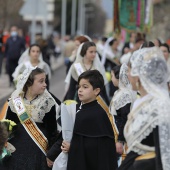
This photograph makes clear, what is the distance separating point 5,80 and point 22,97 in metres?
15.1

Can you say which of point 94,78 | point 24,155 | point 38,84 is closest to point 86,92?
point 94,78

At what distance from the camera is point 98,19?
11356cm

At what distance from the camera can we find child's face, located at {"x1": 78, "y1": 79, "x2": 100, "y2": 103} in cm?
565

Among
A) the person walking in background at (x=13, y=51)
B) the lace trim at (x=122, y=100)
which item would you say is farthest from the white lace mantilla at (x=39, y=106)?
the person walking in background at (x=13, y=51)

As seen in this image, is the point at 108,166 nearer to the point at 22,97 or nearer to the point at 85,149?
the point at 85,149

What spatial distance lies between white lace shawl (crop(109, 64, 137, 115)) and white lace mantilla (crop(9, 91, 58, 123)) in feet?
2.25

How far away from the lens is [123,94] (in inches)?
273

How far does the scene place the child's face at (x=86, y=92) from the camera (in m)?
5.65

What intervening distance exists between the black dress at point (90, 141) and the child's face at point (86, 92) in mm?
55

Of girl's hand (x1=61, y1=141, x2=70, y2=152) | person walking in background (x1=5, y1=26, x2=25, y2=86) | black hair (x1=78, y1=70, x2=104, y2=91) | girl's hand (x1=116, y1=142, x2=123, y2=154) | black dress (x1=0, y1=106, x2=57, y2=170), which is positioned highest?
black hair (x1=78, y1=70, x2=104, y2=91)

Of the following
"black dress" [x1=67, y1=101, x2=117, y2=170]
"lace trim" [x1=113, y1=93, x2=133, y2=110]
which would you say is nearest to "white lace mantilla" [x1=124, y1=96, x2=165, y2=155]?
"black dress" [x1=67, y1=101, x2=117, y2=170]

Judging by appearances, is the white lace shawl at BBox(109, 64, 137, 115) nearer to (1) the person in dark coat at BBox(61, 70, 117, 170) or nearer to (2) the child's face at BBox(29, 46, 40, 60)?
(1) the person in dark coat at BBox(61, 70, 117, 170)

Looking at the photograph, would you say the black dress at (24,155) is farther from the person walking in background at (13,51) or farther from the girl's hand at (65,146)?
the person walking in background at (13,51)

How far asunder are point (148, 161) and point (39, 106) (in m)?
2.21
